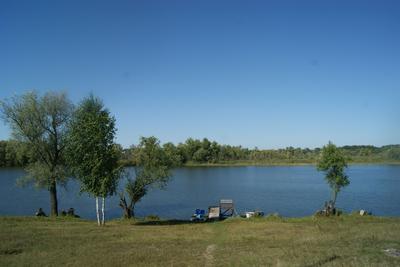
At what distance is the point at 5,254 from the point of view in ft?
60.6

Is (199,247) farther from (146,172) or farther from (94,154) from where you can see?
(146,172)

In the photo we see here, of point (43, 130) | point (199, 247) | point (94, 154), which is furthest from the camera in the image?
point (43, 130)

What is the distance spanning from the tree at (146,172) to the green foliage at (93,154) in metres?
10.0

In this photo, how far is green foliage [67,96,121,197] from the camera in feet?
106

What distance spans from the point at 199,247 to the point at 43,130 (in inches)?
1031

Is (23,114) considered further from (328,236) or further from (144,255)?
(328,236)

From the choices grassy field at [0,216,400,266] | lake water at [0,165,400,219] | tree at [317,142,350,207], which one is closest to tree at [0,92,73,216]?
lake water at [0,165,400,219]

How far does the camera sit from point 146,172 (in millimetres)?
44281

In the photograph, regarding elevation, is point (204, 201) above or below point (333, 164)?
below

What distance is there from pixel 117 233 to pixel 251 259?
11.6m

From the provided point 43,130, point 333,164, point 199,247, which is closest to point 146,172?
point 43,130

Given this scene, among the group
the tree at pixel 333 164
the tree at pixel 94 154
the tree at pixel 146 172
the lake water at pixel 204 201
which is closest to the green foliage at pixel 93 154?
the tree at pixel 94 154

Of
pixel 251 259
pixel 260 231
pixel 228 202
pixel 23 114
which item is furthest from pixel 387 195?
pixel 251 259

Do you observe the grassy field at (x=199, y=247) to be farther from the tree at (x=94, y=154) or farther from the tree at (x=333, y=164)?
the tree at (x=333, y=164)
